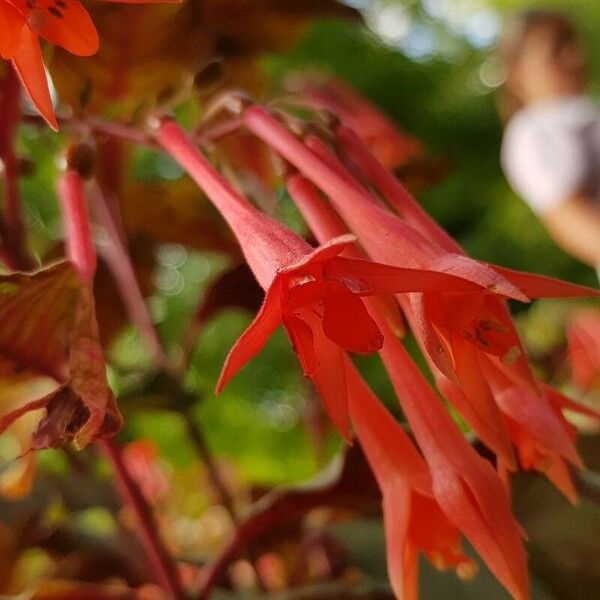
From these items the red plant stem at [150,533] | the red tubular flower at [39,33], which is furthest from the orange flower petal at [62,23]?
the red plant stem at [150,533]

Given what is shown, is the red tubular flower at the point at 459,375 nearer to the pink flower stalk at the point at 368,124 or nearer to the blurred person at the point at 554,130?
the pink flower stalk at the point at 368,124

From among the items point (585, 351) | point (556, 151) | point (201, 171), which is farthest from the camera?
point (556, 151)

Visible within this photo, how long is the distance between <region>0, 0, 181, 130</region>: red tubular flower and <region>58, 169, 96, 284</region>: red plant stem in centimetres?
8

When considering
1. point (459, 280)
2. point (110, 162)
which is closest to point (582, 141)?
point (110, 162)

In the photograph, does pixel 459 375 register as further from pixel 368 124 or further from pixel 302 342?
pixel 368 124

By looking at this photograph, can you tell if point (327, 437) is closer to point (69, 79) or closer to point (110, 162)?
point (110, 162)

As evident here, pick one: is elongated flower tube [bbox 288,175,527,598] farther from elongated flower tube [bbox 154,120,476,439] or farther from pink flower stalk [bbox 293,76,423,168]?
pink flower stalk [bbox 293,76,423,168]

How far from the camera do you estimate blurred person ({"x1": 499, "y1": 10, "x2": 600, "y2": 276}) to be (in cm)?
86

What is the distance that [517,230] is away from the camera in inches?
42.4

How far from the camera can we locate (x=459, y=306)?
9.8 inches

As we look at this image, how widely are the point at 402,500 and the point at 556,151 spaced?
0.73 m

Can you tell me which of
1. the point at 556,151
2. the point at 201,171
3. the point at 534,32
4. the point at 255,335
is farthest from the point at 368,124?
the point at 255,335

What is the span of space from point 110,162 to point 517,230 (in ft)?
2.22

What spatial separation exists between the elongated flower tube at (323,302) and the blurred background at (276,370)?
0.53 feet
